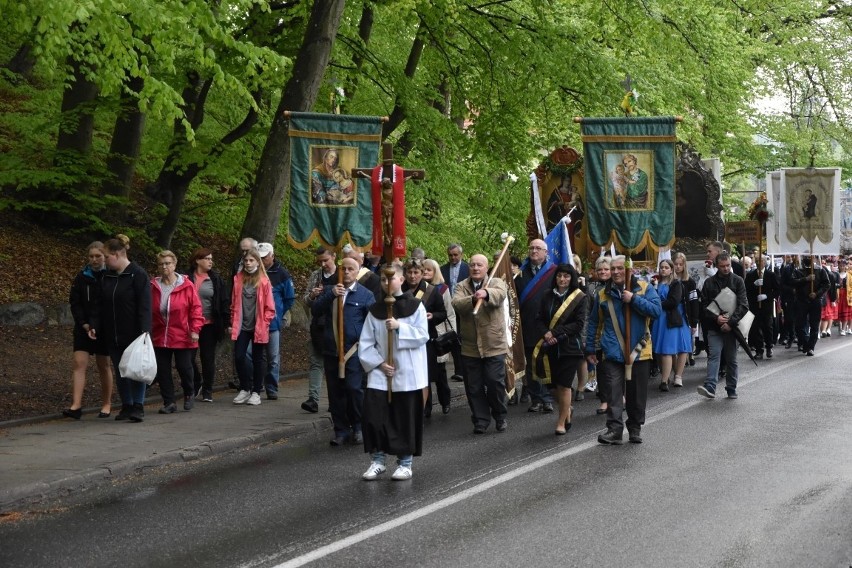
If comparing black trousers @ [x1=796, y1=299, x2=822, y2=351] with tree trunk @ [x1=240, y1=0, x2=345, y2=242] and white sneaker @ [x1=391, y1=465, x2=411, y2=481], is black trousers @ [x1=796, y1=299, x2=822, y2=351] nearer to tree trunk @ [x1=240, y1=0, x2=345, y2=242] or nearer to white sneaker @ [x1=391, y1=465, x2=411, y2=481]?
tree trunk @ [x1=240, y1=0, x2=345, y2=242]

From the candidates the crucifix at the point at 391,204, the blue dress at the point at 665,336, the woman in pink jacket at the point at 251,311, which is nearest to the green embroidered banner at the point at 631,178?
the blue dress at the point at 665,336

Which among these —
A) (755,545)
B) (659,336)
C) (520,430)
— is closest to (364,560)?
(755,545)

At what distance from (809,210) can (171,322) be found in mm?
15871

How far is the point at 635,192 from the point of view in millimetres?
13664

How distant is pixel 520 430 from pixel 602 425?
0.98m

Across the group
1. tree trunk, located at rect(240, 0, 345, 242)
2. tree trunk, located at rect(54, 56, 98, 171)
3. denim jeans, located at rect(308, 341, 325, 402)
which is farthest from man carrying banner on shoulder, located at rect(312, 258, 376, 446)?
tree trunk, located at rect(54, 56, 98, 171)

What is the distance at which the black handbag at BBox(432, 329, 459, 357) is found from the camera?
13273 mm

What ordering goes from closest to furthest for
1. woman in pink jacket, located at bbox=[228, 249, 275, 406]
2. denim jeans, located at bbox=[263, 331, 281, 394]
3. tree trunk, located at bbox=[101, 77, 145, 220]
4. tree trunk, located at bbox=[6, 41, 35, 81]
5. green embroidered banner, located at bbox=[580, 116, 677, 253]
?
green embroidered banner, located at bbox=[580, 116, 677, 253], woman in pink jacket, located at bbox=[228, 249, 275, 406], denim jeans, located at bbox=[263, 331, 281, 394], tree trunk, located at bbox=[101, 77, 145, 220], tree trunk, located at bbox=[6, 41, 35, 81]

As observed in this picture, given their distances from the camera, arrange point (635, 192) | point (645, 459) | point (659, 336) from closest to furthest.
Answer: point (645, 459) → point (635, 192) → point (659, 336)

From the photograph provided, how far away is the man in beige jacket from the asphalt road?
1.31 ft

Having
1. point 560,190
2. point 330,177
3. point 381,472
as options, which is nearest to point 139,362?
point 330,177

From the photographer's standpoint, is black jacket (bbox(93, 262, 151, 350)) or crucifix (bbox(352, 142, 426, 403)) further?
black jacket (bbox(93, 262, 151, 350))

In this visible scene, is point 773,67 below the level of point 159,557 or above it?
above

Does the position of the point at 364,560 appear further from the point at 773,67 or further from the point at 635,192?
the point at 773,67
